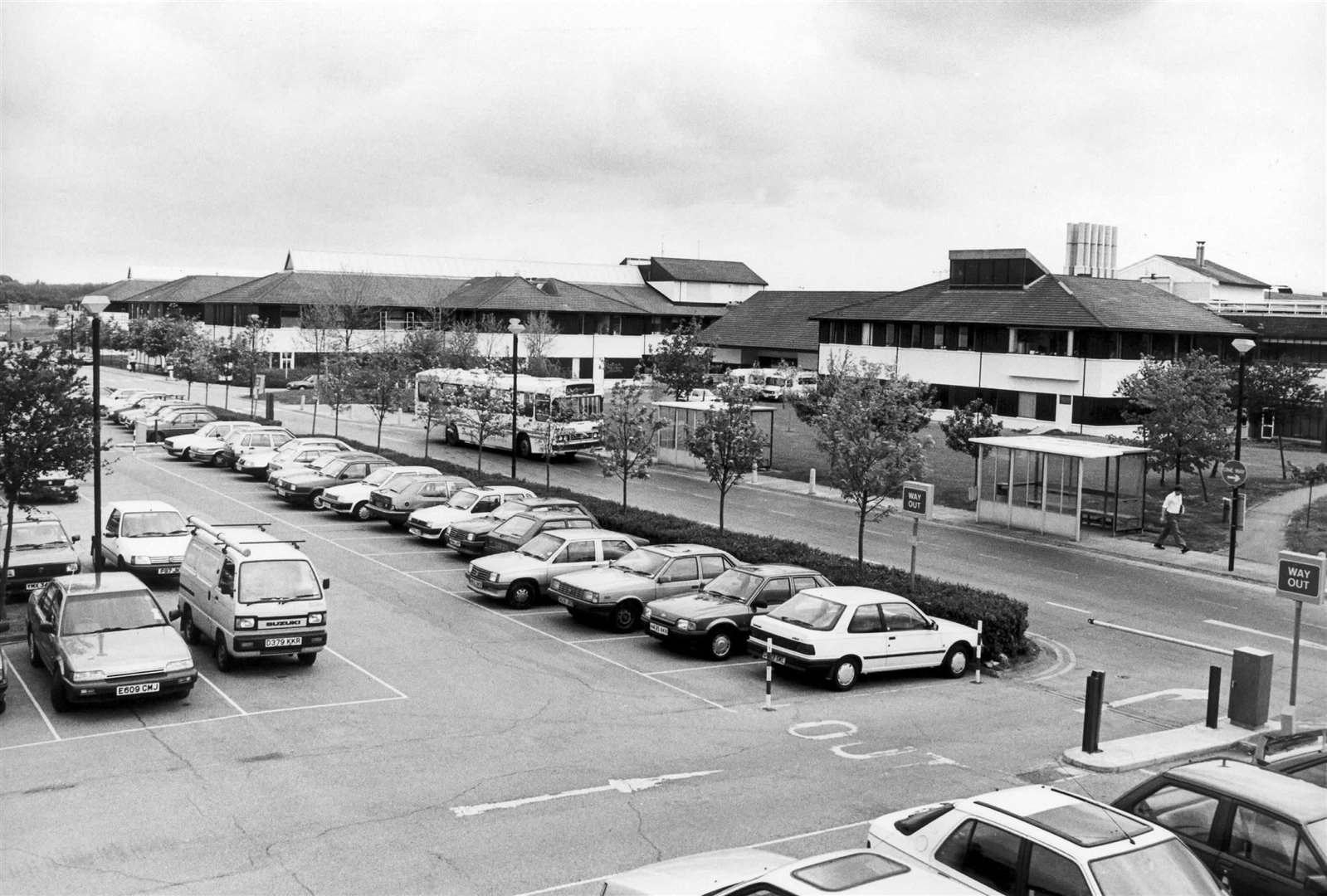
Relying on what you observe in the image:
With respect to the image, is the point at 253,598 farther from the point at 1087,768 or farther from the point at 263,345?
the point at 263,345

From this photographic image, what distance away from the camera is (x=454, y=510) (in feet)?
99.7

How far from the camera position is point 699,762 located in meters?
15.0

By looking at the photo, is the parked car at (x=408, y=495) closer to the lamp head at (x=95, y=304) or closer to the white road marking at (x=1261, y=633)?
the lamp head at (x=95, y=304)

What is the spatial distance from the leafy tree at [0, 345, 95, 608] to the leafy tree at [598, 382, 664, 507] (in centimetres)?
1449

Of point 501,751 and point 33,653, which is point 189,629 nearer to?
point 33,653

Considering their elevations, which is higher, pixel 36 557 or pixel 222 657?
pixel 36 557

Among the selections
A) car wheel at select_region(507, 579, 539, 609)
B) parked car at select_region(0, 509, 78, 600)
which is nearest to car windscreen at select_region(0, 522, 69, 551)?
parked car at select_region(0, 509, 78, 600)

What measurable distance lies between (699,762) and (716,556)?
8.39 metres

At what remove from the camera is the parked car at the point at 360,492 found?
33.4 m

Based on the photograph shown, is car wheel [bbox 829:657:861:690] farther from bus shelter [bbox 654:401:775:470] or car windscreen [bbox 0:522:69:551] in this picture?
bus shelter [bbox 654:401:775:470]

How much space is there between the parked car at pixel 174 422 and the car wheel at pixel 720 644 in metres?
34.4

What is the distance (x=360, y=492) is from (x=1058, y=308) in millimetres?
36788

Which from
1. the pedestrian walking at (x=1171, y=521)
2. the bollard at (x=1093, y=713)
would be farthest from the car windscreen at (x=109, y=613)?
Answer: the pedestrian walking at (x=1171, y=521)

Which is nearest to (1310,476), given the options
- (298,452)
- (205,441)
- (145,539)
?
(298,452)
